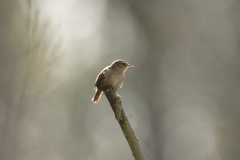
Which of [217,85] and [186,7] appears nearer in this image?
[217,85]

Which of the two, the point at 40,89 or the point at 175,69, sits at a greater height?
the point at 175,69

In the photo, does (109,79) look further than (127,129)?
Yes

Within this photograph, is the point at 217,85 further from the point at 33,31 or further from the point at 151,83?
the point at 33,31

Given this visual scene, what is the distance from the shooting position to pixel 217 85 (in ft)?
23.9

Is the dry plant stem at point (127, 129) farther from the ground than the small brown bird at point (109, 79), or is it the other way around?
the small brown bird at point (109, 79)

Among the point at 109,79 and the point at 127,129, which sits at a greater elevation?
the point at 109,79

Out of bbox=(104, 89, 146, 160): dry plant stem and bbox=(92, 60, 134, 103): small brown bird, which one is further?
bbox=(92, 60, 134, 103): small brown bird

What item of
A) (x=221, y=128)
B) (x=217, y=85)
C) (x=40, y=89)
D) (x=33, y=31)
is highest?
(x=217, y=85)

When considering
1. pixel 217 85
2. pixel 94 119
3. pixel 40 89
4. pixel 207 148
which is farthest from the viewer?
pixel 94 119

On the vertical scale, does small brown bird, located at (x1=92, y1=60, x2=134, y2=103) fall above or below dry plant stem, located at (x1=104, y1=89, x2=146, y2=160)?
above

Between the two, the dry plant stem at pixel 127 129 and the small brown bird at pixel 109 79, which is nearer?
the dry plant stem at pixel 127 129

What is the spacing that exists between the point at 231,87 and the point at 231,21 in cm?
150

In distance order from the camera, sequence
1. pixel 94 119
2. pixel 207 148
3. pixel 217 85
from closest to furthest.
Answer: pixel 217 85 → pixel 207 148 → pixel 94 119

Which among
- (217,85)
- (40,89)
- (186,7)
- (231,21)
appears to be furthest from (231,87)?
(40,89)
